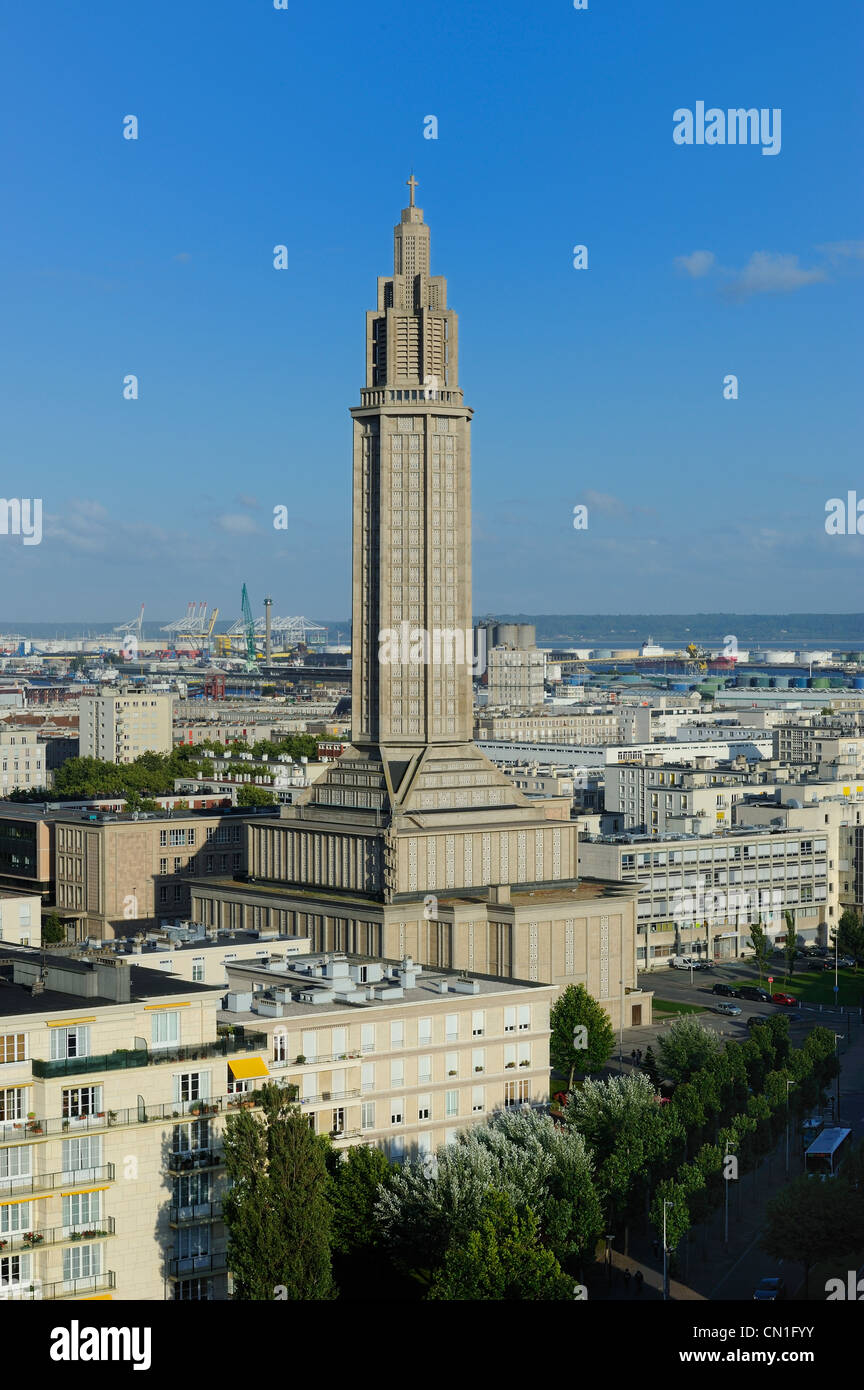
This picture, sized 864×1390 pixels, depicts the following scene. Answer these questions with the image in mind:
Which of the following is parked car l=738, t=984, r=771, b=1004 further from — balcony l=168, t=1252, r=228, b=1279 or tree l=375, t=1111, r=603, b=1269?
balcony l=168, t=1252, r=228, b=1279

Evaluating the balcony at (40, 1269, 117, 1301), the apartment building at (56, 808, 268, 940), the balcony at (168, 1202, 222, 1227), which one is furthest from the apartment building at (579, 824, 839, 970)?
the balcony at (40, 1269, 117, 1301)

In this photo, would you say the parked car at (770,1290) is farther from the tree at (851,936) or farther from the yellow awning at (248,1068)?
the tree at (851,936)

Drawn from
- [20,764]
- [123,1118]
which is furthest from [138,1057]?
[20,764]

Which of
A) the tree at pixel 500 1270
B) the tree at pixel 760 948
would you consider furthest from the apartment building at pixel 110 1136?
the tree at pixel 760 948

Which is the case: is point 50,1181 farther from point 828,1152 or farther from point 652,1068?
point 652,1068

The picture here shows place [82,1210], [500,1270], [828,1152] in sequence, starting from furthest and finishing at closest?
[828,1152]
[500,1270]
[82,1210]
